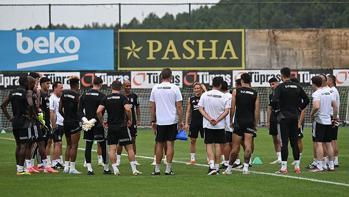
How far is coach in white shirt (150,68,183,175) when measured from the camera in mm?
18750

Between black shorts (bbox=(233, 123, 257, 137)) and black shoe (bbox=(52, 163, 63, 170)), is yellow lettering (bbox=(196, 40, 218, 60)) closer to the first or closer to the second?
black shoe (bbox=(52, 163, 63, 170))

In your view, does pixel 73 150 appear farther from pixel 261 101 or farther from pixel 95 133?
pixel 261 101

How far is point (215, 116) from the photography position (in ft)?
61.4

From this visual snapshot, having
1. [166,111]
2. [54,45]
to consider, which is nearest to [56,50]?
[54,45]

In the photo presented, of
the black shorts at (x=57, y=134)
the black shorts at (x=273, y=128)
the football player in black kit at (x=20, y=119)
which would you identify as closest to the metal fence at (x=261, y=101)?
the black shorts at (x=273, y=128)

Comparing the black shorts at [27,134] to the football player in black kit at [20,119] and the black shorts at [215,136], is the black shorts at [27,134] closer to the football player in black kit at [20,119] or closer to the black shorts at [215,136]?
the football player in black kit at [20,119]

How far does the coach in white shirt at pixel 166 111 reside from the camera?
18750 millimetres

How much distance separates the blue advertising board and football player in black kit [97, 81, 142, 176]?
89.8ft

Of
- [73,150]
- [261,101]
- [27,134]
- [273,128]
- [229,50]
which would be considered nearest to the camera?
[27,134]

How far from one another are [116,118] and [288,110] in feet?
12.1

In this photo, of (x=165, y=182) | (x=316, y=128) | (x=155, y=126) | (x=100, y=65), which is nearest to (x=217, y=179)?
(x=165, y=182)

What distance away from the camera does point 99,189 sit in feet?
51.5

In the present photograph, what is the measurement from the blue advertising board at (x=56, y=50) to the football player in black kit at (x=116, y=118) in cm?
2738

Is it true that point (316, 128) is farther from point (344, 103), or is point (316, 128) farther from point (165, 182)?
point (344, 103)
